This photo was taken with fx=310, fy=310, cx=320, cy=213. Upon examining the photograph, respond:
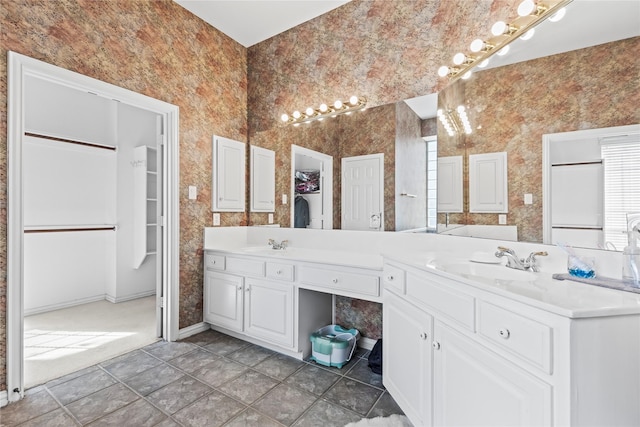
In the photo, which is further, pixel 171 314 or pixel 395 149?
pixel 171 314

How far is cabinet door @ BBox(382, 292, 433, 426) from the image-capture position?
55.9 inches

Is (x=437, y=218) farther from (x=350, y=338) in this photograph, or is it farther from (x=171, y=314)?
(x=171, y=314)

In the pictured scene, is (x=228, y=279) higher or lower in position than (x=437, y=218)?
lower

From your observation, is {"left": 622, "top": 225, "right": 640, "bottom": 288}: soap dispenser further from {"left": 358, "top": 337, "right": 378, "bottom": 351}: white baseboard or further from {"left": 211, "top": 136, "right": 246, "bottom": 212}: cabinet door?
{"left": 211, "top": 136, "right": 246, "bottom": 212}: cabinet door

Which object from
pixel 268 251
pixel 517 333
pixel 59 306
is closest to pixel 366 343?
pixel 268 251

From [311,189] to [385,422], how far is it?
180 centimetres

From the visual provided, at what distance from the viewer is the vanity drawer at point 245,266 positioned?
2.48 m

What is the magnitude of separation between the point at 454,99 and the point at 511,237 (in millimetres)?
989

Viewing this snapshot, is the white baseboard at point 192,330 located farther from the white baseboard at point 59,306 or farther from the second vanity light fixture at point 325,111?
the second vanity light fixture at point 325,111

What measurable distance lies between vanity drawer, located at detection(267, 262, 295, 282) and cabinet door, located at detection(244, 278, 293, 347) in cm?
5

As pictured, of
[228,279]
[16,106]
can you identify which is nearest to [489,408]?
[228,279]

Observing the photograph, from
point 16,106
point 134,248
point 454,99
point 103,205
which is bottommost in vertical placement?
point 134,248

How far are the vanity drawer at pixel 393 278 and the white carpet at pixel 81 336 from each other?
2.13m

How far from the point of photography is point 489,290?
3.49 ft
